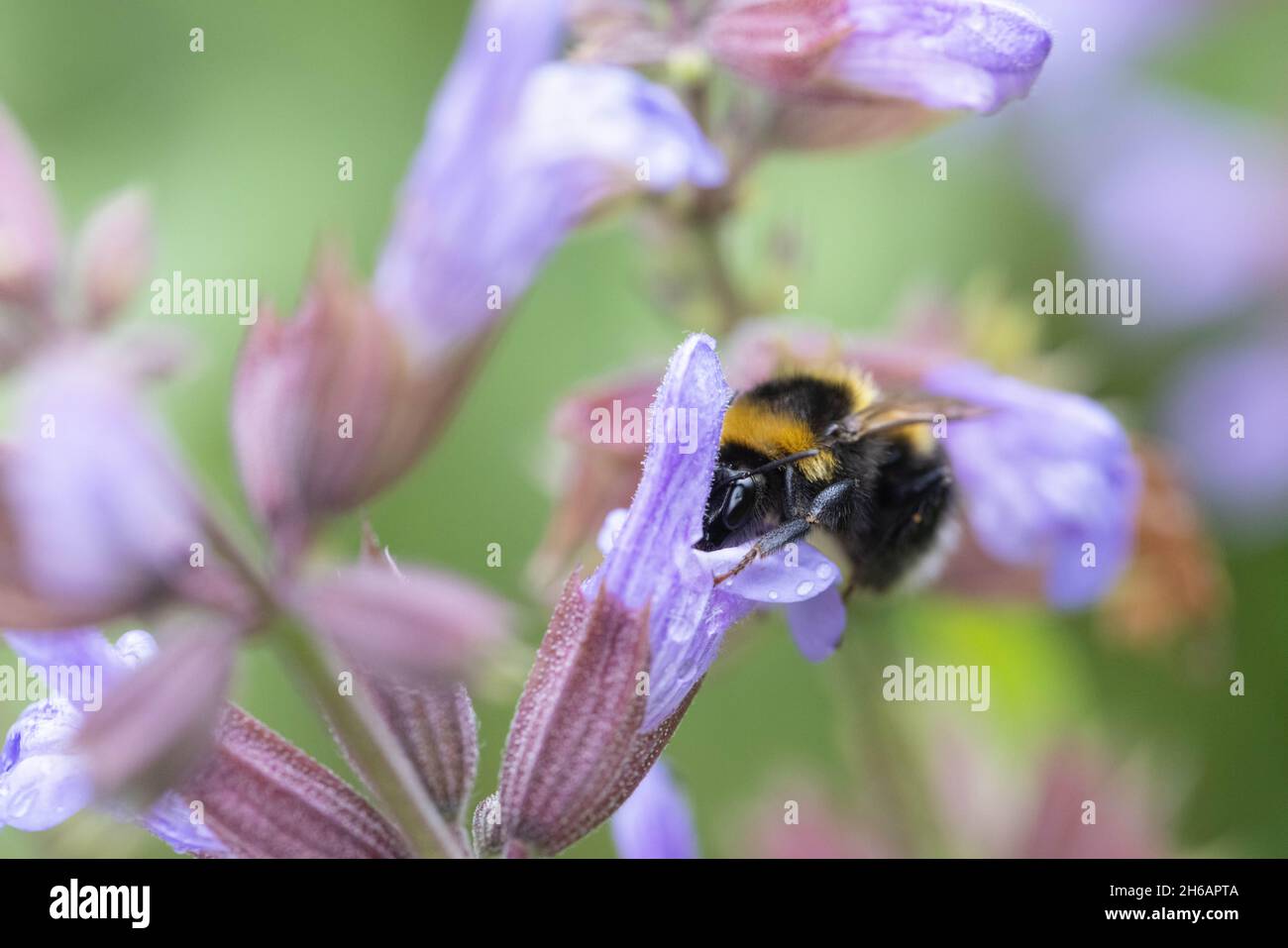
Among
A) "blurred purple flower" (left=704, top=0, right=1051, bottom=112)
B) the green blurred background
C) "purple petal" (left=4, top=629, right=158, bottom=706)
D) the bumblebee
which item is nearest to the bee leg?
the bumblebee

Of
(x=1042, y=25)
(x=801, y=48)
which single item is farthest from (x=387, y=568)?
(x=1042, y=25)

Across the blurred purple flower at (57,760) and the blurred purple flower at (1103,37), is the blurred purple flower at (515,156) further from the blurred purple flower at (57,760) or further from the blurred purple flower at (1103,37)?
the blurred purple flower at (1103,37)

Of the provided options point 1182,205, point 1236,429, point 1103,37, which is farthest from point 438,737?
point 1103,37

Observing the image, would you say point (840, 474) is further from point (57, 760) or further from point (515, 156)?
point (57, 760)

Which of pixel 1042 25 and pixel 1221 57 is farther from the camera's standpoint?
pixel 1221 57

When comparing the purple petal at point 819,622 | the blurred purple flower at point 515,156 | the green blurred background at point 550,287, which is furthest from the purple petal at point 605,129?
the green blurred background at point 550,287

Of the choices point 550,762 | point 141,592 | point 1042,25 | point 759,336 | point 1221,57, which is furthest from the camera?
point 1221,57
